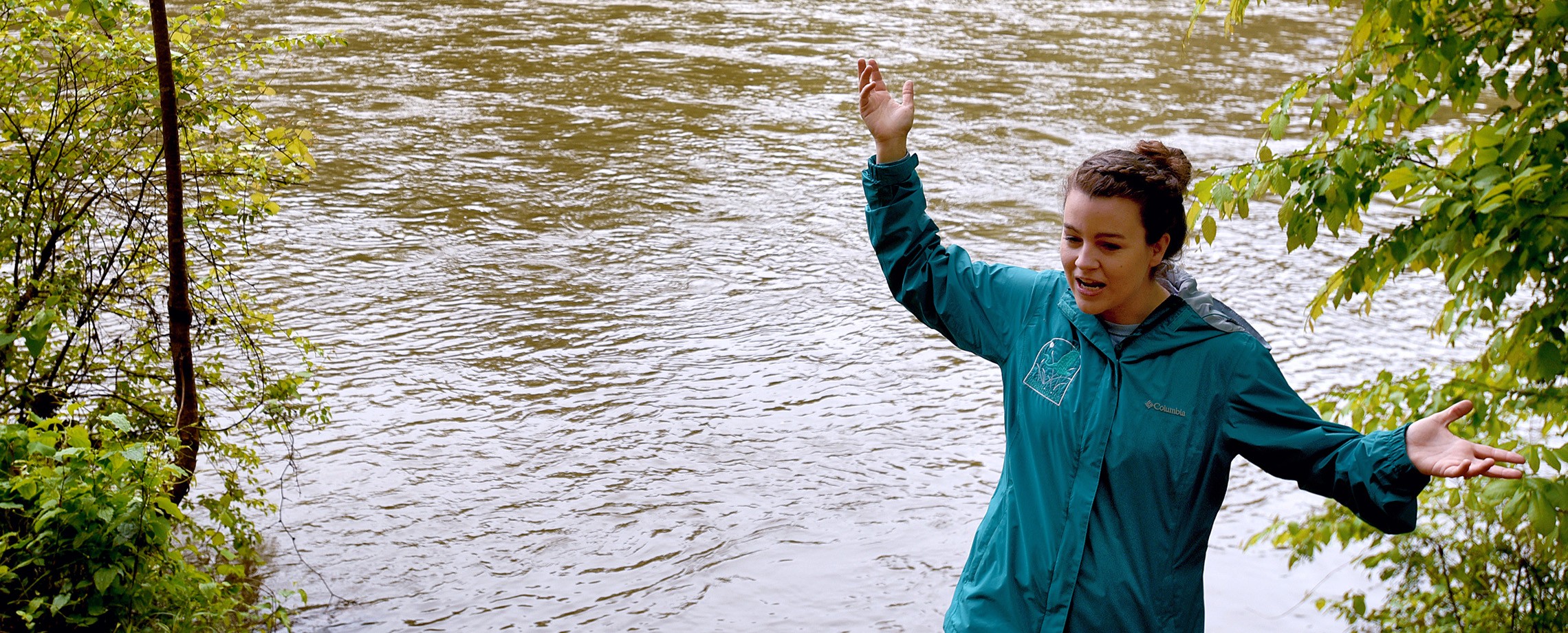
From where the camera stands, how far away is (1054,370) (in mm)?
2646

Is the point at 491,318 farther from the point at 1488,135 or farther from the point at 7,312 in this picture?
the point at 1488,135

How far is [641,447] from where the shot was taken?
6.16 m

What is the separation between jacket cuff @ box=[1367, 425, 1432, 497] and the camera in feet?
7.50

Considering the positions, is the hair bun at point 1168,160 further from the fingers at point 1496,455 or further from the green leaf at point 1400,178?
the fingers at point 1496,455

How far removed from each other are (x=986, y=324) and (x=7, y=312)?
2861 millimetres

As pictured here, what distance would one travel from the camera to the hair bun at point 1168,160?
2596 millimetres

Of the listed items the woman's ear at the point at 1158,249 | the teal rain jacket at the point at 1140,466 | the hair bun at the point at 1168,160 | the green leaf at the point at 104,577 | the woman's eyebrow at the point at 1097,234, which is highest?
the hair bun at the point at 1168,160

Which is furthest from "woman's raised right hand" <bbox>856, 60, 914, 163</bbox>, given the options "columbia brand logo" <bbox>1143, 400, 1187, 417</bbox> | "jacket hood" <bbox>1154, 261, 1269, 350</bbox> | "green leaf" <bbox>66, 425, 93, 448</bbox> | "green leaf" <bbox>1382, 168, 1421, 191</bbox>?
"green leaf" <bbox>66, 425, 93, 448</bbox>

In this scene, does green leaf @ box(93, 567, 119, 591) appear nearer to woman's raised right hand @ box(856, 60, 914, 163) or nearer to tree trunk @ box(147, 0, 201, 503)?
tree trunk @ box(147, 0, 201, 503)

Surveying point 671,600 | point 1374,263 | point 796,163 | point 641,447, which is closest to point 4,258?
point 671,600

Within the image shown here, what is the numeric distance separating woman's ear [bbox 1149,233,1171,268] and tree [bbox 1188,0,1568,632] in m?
0.68

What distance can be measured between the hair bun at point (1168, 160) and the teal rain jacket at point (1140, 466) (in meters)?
0.25

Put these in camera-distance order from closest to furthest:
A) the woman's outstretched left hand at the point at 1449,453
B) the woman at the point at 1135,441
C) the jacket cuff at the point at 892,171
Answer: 1. the woman's outstretched left hand at the point at 1449,453
2. the woman at the point at 1135,441
3. the jacket cuff at the point at 892,171

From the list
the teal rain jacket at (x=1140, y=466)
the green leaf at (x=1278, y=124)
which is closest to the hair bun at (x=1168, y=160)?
the teal rain jacket at (x=1140, y=466)
